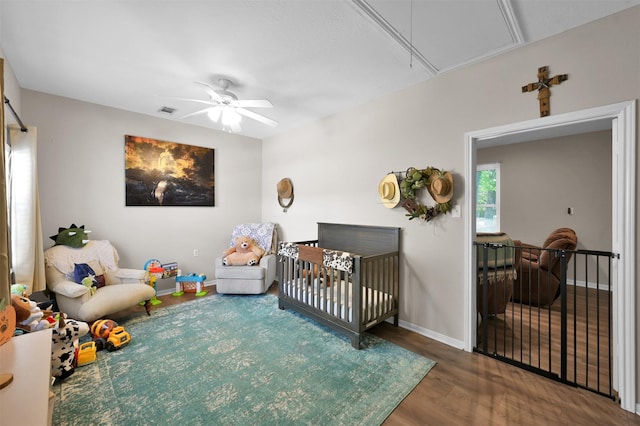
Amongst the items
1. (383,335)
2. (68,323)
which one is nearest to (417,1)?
(383,335)

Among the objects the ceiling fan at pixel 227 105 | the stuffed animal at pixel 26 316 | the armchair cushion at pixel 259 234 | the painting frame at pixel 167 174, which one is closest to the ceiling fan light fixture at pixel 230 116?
the ceiling fan at pixel 227 105

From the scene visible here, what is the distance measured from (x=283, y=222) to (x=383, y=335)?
8.06 feet

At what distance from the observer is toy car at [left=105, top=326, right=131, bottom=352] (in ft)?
7.52

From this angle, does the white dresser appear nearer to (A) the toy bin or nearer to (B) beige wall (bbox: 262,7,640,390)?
(A) the toy bin

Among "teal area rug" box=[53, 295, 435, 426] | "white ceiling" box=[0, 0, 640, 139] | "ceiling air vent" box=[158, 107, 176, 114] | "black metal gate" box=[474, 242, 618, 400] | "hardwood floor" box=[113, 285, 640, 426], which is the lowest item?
"hardwood floor" box=[113, 285, 640, 426]

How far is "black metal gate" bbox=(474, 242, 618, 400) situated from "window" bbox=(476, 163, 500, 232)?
6.25ft

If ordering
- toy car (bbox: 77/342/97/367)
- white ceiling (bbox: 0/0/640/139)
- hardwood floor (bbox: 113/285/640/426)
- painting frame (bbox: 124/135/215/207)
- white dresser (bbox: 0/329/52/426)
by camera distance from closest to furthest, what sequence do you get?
1. white dresser (bbox: 0/329/52/426)
2. hardwood floor (bbox: 113/285/640/426)
3. white ceiling (bbox: 0/0/640/139)
4. toy car (bbox: 77/342/97/367)
5. painting frame (bbox: 124/135/215/207)

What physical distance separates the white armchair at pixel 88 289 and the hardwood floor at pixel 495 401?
2680 millimetres

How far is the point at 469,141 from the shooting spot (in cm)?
235

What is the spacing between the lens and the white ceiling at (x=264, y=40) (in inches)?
67.1

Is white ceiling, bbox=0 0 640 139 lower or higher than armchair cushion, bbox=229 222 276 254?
higher

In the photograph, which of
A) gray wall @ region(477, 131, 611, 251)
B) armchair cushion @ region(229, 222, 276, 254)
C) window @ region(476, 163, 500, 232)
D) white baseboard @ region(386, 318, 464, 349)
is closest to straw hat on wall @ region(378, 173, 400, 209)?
white baseboard @ region(386, 318, 464, 349)

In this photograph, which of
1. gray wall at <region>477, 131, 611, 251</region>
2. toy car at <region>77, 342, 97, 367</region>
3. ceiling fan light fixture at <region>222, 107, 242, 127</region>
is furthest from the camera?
gray wall at <region>477, 131, 611, 251</region>

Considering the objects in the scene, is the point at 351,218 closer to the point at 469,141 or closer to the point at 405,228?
the point at 405,228
